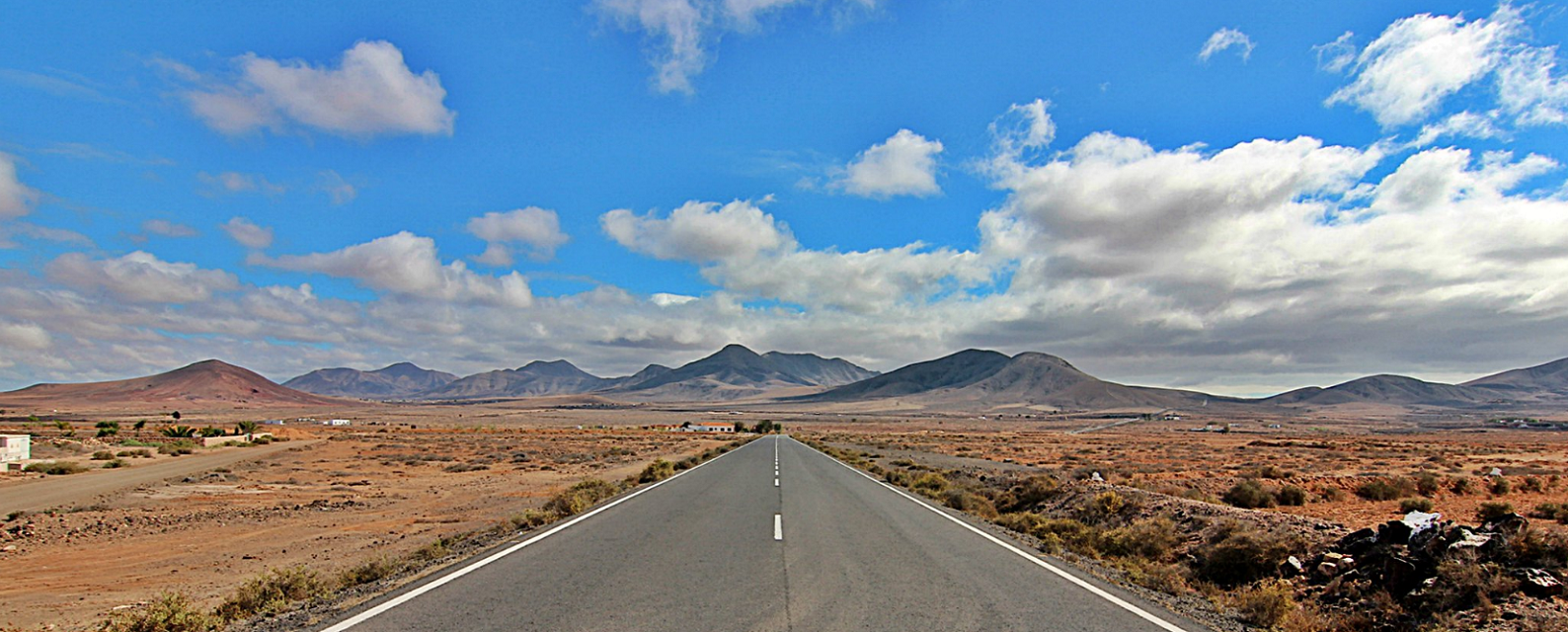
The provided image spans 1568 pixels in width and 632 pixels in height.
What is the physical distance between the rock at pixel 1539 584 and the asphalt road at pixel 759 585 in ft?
12.1

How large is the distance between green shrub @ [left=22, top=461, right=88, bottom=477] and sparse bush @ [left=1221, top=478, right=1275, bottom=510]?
151 ft

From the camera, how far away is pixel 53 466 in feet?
115

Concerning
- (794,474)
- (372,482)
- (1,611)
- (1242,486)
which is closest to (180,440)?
(372,482)

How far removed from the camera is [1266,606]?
7.94 meters

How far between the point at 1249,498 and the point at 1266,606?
15545 millimetres

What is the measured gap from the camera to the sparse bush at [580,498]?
16125 mm

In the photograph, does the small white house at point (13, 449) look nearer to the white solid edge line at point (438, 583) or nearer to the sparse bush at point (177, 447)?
the sparse bush at point (177, 447)

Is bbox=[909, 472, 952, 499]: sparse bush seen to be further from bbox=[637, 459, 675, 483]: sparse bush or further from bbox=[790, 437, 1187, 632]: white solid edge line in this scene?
bbox=[637, 459, 675, 483]: sparse bush

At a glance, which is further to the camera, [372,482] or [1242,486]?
[372,482]

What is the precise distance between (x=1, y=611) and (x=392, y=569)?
16.2 ft

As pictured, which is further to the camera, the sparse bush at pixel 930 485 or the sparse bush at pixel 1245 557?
the sparse bush at pixel 930 485

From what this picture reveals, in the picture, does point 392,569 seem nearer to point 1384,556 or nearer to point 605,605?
point 605,605

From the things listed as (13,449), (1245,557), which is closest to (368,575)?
(1245,557)

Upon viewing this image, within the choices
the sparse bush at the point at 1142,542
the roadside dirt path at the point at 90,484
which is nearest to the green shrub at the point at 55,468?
the roadside dirt path at the point at 90,484
